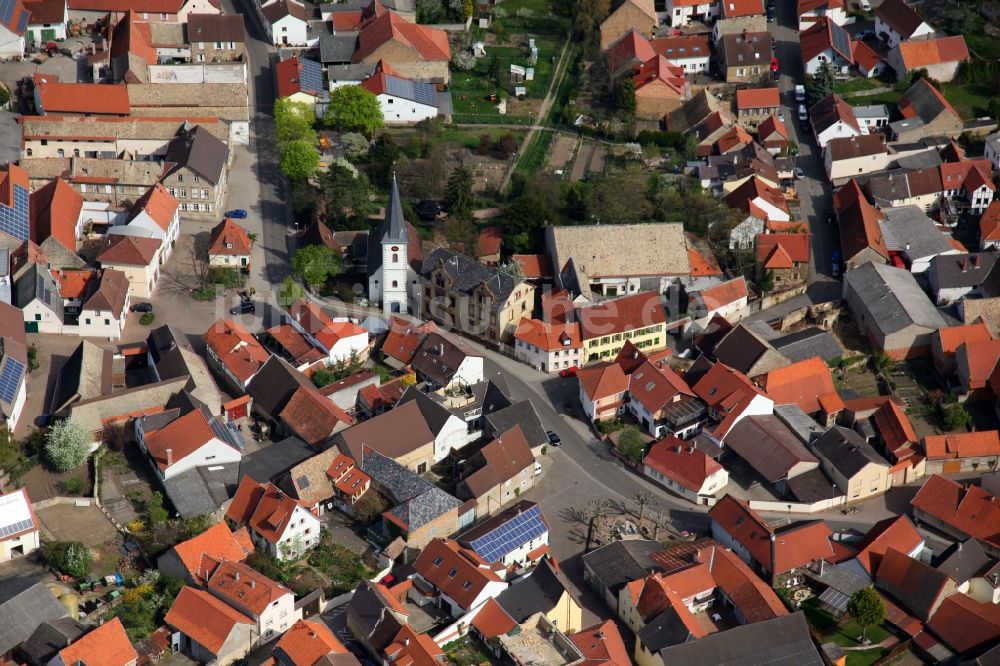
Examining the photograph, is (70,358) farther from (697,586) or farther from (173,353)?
(697,586)

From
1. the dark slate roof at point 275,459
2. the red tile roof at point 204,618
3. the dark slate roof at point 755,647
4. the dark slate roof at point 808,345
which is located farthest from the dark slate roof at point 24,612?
the dark slate roof at point 808,345

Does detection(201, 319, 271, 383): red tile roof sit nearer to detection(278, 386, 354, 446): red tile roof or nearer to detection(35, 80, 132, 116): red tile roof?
detection(278, 386, 354, 446): red tile roof

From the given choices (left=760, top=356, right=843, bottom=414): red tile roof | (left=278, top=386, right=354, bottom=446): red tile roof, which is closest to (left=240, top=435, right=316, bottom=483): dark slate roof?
(left=278, top=386, right=354, bottom=446): red tile roof

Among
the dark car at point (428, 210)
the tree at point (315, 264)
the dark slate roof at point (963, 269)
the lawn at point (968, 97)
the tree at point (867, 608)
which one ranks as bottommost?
the tree at point (867, 608)

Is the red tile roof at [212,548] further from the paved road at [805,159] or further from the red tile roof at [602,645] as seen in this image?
the paved road at [805,159]

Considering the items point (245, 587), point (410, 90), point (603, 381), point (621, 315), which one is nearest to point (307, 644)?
point (245, 587)

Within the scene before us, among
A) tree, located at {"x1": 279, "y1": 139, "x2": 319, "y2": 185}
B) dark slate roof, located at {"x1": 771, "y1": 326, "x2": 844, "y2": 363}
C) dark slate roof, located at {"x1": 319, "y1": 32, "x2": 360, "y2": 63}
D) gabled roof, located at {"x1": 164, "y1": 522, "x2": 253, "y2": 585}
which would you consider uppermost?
dark slate roof, located at {"x1": 319, "y1": 32, "x2": 360, "y2": 63}
